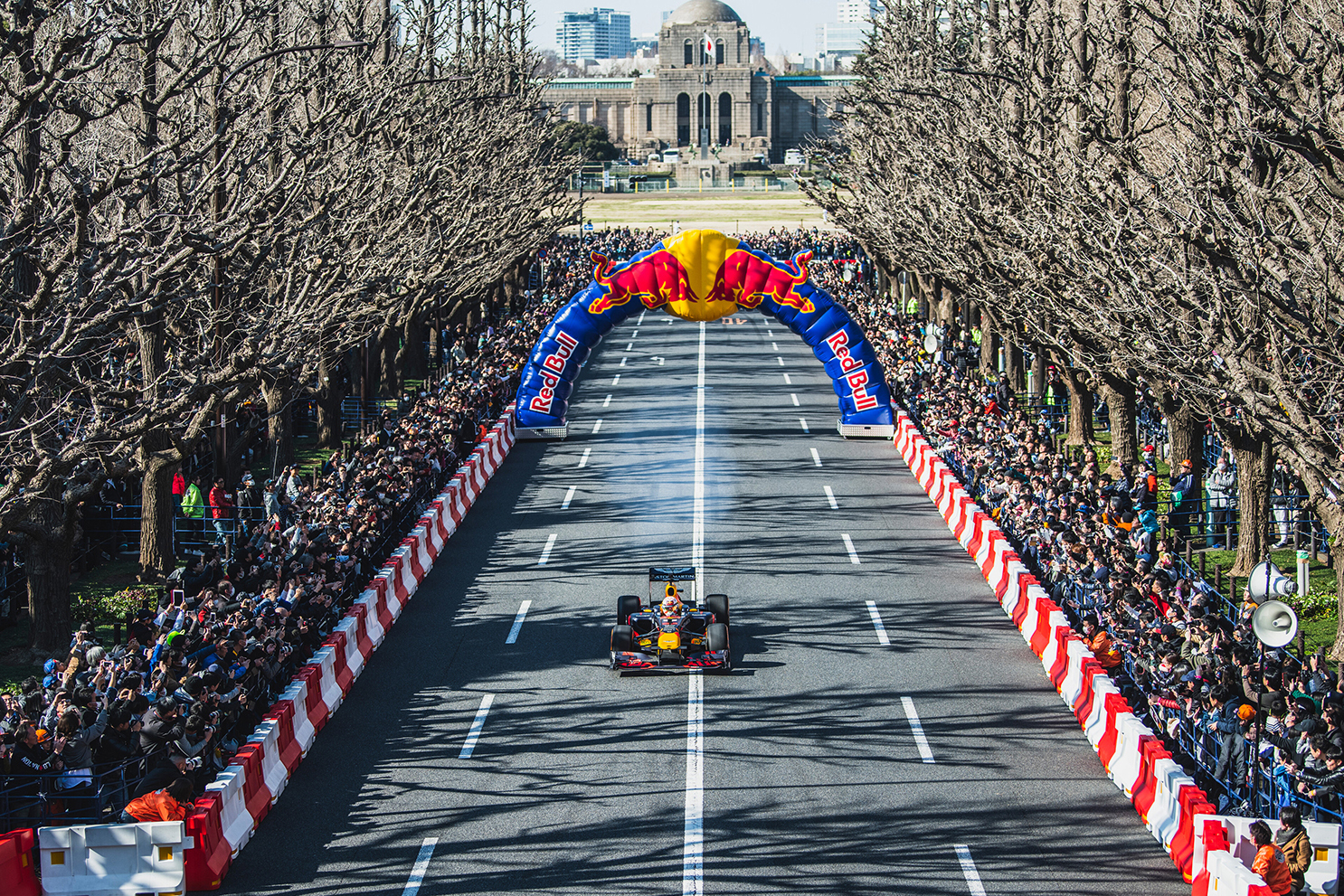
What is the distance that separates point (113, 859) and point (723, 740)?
667 cm

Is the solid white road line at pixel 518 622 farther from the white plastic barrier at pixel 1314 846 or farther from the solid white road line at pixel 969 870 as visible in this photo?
the white plastic barrier at pixel 1314 846

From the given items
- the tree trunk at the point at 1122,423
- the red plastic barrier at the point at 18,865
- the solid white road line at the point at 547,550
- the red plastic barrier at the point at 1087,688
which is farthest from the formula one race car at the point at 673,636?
the tree trunk at the point at 1122,423

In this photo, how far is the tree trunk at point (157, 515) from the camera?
23297 millimetres

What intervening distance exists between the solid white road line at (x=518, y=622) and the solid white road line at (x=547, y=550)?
2.41 m

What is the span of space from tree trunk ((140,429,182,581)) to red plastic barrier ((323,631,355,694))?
6.42 metres

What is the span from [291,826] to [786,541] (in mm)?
13259

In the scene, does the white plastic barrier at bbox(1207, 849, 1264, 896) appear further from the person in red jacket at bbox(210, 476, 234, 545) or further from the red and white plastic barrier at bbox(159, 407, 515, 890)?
the person in red jacket at bbox(210, 476, 234, 545)

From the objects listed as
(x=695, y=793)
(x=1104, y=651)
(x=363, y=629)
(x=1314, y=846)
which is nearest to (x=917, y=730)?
(x=1104, y=651)

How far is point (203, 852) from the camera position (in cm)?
1269

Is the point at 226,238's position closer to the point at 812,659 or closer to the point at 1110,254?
the point at 812,659

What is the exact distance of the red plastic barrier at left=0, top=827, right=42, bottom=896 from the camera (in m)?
12.0

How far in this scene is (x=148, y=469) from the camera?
23266mm

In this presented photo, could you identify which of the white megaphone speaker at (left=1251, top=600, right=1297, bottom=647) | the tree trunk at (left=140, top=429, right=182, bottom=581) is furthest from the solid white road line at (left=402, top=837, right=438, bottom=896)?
the tree trunk at (left=140, top=429, right=182, bottom=581)

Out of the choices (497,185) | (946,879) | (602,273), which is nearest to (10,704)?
(946,879)
